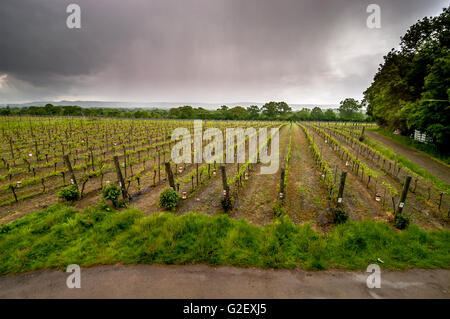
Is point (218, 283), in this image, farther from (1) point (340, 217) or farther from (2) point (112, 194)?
(2) point (112, 194)

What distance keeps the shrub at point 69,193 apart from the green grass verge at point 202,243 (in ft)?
4.40

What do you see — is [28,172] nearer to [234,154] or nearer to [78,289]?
[78,289]

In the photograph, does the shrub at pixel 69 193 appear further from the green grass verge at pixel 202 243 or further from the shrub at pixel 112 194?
the shrub at pixel 112 194

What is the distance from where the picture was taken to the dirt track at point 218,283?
13.2ft

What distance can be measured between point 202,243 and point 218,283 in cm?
135

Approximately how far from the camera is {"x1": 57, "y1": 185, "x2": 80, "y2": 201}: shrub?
7.94 m

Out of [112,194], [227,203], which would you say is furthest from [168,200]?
[227,203]

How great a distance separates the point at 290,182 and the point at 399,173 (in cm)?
807

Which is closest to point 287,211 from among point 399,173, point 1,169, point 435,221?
point 435,221

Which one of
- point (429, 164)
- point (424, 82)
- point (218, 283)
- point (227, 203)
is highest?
point (424, 82)

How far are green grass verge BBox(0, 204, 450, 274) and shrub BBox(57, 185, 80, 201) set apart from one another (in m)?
1.34

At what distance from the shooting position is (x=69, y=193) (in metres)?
7.98

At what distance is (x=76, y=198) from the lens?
8.32 m
